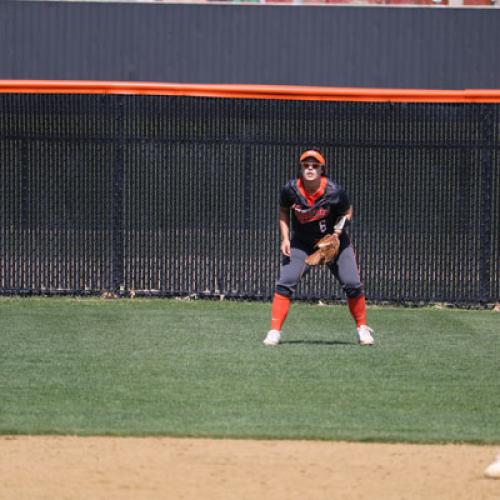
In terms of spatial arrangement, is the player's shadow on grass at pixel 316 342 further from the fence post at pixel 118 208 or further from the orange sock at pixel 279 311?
the fence post at pixel 118 208

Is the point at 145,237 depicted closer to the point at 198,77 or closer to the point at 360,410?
the point at 360,410

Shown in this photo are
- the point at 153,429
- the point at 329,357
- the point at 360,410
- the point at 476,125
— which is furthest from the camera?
the point at 476,125

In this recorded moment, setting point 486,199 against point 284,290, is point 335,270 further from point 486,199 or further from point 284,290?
point 486,199

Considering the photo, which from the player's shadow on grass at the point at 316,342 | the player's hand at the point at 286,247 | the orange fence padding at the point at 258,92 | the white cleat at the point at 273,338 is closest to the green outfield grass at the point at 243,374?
the player's shadow on grass at the point at 316,342

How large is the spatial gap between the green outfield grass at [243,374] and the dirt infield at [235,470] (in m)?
0.27

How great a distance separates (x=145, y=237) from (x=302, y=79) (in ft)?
29.9

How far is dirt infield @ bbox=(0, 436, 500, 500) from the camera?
664 centimetres

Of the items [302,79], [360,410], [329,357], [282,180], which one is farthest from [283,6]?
[360,410]

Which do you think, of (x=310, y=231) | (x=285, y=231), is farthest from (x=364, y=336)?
(x=285, y=231)

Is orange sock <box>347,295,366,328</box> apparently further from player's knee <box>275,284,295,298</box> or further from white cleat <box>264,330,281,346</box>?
white cleat <box>264,330,281,346</box>

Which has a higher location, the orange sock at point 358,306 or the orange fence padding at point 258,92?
the orange fence padding at point 258,92

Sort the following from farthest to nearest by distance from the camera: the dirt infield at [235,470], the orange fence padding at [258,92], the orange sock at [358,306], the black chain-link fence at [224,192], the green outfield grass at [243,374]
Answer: the black chain-link fence at [224,192] < the orange fence padding at [258,92] < the orange sock at [358,306] < the green outfield grass at [243,374] < the dirt infield at [235,470]

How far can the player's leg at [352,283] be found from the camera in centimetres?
1124

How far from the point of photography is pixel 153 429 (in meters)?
8.05
